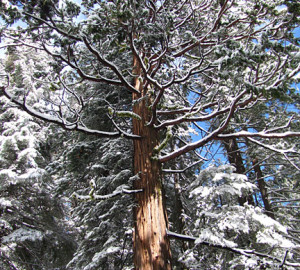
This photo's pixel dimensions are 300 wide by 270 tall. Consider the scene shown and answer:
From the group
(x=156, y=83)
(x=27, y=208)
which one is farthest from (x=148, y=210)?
(x=27, y=208)

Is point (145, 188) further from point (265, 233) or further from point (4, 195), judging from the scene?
point (4, 195)

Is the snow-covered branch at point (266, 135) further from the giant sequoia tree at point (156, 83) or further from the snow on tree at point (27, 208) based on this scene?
the snow on tree at point (27, 208)

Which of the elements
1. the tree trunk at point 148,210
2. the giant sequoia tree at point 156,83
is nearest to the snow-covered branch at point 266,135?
the giant sequoia tree at point 156,83

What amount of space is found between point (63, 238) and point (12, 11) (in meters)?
8.20

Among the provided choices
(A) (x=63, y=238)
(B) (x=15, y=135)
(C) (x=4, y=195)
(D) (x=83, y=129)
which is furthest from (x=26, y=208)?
(D) (x=83, y=129)

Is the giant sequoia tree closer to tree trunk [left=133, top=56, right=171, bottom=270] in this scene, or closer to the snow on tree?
tree trunk [left=133, top=56, right=171, bottom=270]

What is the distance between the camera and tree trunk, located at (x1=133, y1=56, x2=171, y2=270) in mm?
3031

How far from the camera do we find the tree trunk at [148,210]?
3.03 meters

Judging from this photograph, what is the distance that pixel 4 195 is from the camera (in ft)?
29.4

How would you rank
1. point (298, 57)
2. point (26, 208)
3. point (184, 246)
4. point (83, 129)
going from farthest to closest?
1. point (26, 208)
2. point (184, 246)
3. point (83, 129)
4. point (298, 57)

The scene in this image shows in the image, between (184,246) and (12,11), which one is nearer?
(12,11)

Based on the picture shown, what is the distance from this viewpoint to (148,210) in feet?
11.0

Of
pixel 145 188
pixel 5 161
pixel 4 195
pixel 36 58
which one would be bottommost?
pixel 145 188

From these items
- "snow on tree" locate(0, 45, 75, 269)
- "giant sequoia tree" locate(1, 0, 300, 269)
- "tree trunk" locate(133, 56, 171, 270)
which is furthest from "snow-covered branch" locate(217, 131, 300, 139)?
"snow on tree" locate(0, 45, 75, 269)
